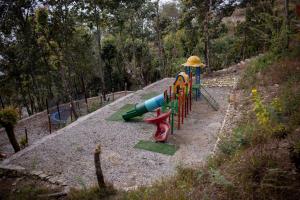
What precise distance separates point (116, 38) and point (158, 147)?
566 inches

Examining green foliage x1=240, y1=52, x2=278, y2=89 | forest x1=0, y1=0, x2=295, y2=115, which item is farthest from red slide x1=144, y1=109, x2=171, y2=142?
forest x1=0, y1=0, x2=295, y2=115

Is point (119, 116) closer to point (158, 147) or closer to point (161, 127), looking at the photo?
point (161, 127)

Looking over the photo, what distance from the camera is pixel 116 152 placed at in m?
6.25

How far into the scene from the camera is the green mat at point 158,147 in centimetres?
621

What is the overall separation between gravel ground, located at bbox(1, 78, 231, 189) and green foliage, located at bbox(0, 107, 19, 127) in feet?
3.15

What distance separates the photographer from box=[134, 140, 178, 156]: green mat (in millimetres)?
6206

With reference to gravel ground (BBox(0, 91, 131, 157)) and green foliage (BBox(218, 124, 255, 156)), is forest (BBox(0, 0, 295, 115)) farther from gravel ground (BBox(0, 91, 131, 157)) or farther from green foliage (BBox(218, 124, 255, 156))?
green foliage (BBox(218, 124, 255, 156))

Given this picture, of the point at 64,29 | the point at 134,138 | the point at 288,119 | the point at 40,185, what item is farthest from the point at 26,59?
the point at 288,119

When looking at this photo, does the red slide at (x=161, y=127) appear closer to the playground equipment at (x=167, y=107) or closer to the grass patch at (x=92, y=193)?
the playground equipment at (x=167, y=107)

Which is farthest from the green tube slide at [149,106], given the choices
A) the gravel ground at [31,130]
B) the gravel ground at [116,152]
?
the gravel ground at [31,130]

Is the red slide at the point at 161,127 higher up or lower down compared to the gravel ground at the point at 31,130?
higher up

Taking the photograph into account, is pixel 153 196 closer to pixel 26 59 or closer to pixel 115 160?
pixel 115 160

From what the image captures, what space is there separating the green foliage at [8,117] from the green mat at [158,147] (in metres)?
3.48

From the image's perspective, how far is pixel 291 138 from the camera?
11.5 ft
